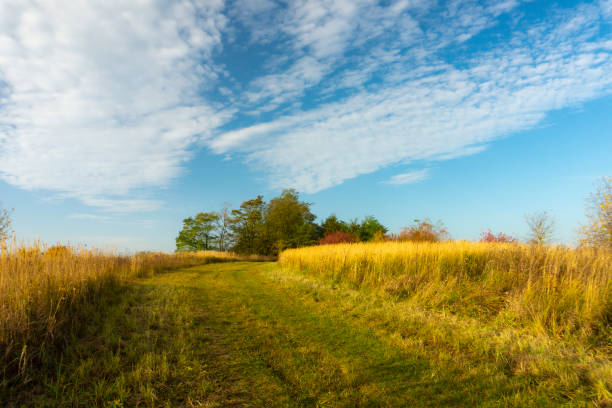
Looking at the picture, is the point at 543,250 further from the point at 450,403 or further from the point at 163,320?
the point at 163,320

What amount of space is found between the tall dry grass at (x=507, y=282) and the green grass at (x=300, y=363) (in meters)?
0.68

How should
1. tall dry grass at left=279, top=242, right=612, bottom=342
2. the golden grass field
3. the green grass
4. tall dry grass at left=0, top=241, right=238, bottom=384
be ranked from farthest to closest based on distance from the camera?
tall dry grass at left=279, top=242, right=612, bottom=342, the golden grass field, tall dry grass at left=0, top=241, right=238, bottom=384, the green grass

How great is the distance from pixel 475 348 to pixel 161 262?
16.8 meters

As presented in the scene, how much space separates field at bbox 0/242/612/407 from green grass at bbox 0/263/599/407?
0.02m

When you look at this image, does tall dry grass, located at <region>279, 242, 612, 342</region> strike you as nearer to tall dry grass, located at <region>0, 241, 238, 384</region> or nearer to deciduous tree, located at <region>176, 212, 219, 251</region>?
tall dry grass, located at <region>0, 241, 238, 384</region>

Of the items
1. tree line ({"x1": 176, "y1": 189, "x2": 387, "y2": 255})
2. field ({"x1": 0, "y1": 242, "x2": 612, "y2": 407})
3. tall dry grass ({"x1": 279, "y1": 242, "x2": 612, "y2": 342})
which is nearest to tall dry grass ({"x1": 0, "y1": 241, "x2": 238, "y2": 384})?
field ({"x1": 0, "y1": 242, "x2": 612, "y2": 407})

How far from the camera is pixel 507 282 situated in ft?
23.6

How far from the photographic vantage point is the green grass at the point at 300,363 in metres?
3.14

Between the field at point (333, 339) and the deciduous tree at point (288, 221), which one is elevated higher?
the deciduous tree at point (288, 221)

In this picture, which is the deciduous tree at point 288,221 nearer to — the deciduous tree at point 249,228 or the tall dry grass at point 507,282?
the deciduous tree at point 249,228

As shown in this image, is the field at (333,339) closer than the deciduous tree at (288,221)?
Yes

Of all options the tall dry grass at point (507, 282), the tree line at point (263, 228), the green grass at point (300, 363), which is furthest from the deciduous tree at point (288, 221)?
the green grass at point (300, 363)

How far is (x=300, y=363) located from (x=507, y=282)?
6.03 meters

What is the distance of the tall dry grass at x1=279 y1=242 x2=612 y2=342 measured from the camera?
529 centimetres
